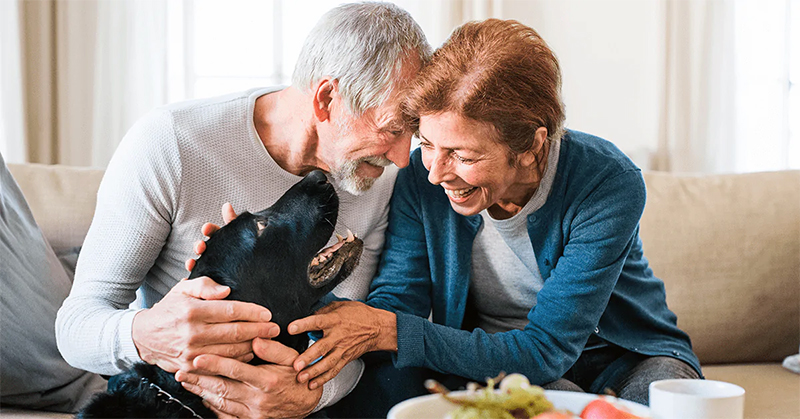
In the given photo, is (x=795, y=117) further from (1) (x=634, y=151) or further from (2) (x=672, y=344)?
(2) (x=672, y=344)

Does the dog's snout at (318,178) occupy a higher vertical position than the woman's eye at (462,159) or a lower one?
lower

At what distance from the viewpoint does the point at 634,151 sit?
314cm

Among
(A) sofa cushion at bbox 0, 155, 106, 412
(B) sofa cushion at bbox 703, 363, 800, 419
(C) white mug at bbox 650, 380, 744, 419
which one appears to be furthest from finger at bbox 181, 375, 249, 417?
(B) sofa cushion at bbox 703, 363, 800, 419

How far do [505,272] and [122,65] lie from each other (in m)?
2.11

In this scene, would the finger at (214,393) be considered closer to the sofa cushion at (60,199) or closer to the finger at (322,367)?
the finger at (322,367)

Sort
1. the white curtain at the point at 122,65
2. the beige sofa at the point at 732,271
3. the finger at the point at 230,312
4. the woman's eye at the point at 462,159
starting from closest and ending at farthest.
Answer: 1. the finger at the point at 230,312
2. the woman's eye at the point at 462,159
3. the beige sofa at the point at 732,271
4. the white curtain at the point at 122,65

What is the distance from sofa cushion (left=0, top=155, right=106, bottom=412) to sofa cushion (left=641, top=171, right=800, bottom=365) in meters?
1.46

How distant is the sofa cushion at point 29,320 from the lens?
1398 mm

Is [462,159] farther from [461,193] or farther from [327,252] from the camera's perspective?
[327,252]

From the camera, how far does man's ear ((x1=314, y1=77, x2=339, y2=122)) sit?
135cm

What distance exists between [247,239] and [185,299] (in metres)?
0.14

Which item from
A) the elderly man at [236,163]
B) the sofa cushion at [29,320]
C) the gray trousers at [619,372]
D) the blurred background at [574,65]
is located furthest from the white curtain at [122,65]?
the gray trousers at [619,372]

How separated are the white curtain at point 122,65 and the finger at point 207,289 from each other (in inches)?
79.7

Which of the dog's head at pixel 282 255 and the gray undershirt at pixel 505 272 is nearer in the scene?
the dog's head at pixel 282 255
